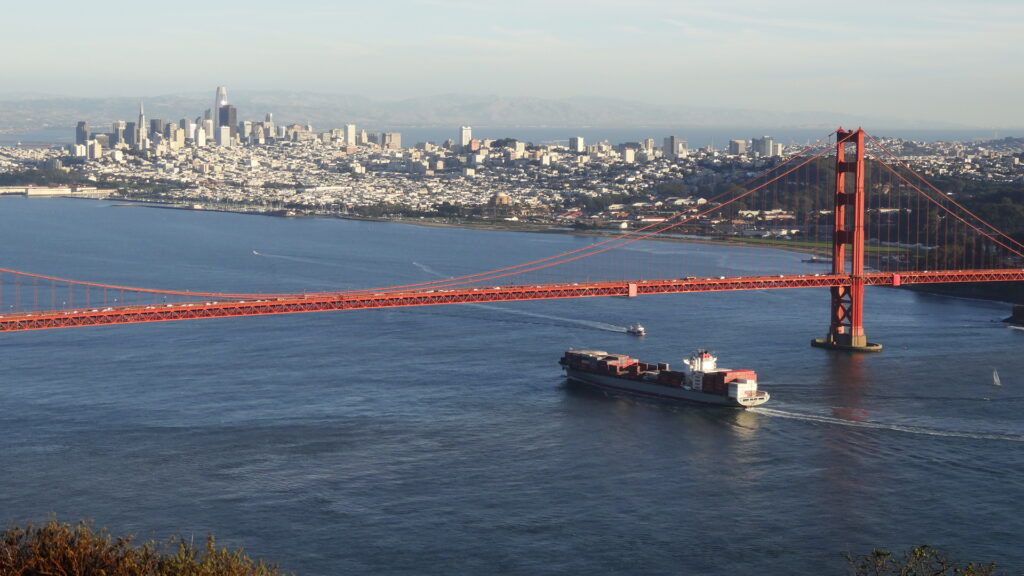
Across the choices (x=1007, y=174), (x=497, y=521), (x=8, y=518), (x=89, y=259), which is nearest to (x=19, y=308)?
(x=89, y=259)

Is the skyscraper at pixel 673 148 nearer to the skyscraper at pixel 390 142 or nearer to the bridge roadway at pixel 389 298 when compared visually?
the skyscraper at pixel 390 142

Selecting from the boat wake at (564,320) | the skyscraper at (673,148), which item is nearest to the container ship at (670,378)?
the boat wake at (564,320)

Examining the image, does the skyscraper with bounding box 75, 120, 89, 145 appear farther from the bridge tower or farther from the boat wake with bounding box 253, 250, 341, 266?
the bridge tower

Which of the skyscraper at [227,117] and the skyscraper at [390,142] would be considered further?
the skyscraper at [227,117]

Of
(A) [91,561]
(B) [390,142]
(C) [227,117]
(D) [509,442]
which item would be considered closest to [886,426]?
(D) [509,442]

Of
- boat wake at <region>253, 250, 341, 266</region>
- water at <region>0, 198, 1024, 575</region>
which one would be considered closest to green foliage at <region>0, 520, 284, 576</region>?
water at <region>0, 198, 1024, 575</region>

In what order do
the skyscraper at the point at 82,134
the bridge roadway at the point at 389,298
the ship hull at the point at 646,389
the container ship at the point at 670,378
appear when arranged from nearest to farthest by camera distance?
the bridge roadway at the point at 389,298 → the container ship at the point at 670,378 → the ship hull at the point at 646,389 → the skyscraper at the point at 82,134

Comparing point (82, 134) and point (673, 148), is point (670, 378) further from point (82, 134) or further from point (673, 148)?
point (82, 134)
